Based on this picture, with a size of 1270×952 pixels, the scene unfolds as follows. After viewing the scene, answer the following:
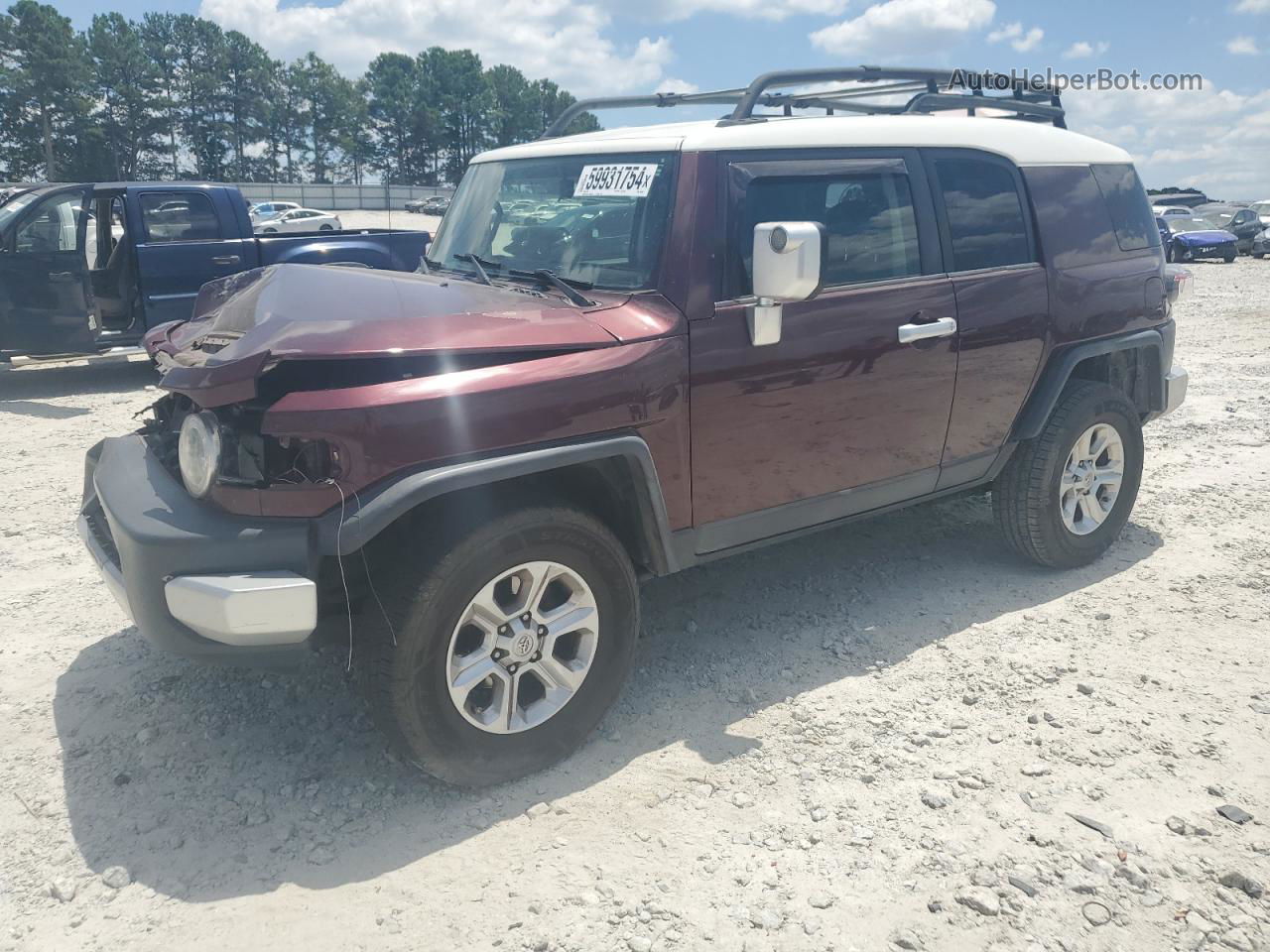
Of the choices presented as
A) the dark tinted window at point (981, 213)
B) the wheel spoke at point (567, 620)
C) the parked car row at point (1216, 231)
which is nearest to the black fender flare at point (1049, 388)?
the dark tinted window at point (981, 213)

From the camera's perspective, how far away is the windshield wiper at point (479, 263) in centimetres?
373

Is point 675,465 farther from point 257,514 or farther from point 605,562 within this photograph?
point 257,514

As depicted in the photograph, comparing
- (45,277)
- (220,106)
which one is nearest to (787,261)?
(45,277)

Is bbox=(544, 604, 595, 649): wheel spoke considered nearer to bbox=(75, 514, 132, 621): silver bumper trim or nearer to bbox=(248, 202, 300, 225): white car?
bbox=(75, 514, 132, 621): silver bumper trim

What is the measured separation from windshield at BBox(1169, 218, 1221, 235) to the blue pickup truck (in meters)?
25.2

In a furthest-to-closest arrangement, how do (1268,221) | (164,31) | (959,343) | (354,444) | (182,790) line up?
(164,31) < (1268,221) < (959,343) < (182,790) < (354,444)

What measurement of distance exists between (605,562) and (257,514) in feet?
3.48

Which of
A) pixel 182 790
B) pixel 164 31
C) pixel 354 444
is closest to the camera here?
pixel 354 444

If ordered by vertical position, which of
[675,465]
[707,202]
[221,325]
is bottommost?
[675,465]

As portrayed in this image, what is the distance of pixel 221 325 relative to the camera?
3.19 m

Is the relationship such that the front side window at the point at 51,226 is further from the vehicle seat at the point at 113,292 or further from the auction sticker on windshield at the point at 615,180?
the auction sticker on windshield at the point at 615,180

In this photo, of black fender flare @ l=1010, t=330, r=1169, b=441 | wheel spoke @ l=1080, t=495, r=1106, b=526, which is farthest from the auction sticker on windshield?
wheel spoke @ l=1080, t=495, r=1106, b=526

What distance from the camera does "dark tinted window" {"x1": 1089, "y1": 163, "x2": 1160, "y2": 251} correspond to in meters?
4.74

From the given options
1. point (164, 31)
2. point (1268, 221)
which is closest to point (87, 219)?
point (1268, 221)
